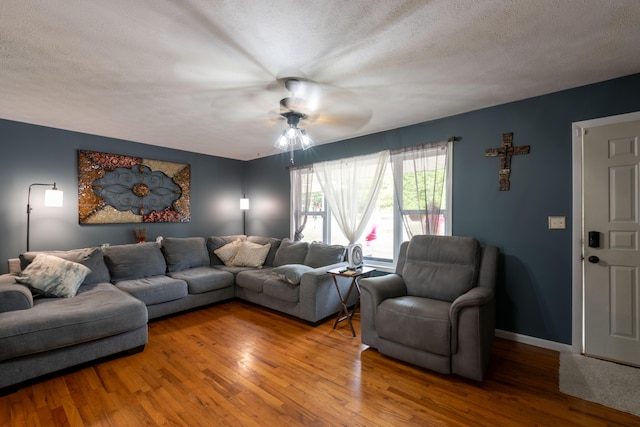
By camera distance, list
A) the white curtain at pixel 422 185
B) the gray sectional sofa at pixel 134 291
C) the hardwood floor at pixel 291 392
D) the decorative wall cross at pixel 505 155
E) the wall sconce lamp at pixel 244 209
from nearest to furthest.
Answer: the hardwood floor at pixel 291 392 < the gray sectional sofa at pixel 134 291 < the decorative wall cross at pixel 505 155 < the white curtain at pixel 422 185 < the wall sconce lamp at pixel 244 209

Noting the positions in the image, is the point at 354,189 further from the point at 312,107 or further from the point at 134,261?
the point at 134,261

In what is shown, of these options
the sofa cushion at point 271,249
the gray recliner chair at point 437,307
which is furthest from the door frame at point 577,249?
the sofa cushion at point 271,249

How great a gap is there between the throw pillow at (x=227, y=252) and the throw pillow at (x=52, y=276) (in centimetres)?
183

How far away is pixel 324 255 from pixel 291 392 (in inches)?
79.1

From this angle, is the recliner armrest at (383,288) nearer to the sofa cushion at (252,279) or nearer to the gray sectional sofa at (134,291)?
the gray sectional sofa at (134,291)

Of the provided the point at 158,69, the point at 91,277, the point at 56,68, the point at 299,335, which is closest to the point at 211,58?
the point at 158,69

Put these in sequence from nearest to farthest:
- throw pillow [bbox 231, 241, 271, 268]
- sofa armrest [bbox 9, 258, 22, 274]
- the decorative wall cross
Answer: the decorative wall cross → sofa armrest [bbox 9, 258, 22, 274] → throw pillow [bbox 231, 241, 271, 268]

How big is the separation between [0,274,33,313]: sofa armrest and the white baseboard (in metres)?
4.45

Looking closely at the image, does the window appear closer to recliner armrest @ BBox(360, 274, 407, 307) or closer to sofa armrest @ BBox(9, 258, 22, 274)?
recliner armrest @ BBox(360, 274, 407, 307)

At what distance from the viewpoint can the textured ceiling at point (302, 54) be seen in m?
1.61

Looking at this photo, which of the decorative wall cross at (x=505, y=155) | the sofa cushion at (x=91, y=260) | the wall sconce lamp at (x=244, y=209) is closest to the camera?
the decorative wall cross at (x=505, y=155)

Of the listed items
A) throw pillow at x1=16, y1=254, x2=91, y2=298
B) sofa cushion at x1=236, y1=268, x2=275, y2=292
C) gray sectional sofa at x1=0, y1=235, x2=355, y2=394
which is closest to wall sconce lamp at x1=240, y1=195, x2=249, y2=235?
gray sectional sofa at x1=0, y1=235, x2=355, y2=394

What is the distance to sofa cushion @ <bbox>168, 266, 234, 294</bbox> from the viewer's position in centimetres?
377

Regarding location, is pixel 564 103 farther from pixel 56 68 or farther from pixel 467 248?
pixel 56 68
